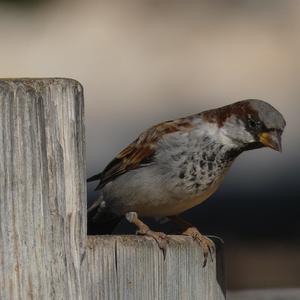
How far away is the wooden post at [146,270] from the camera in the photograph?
2.40 meters

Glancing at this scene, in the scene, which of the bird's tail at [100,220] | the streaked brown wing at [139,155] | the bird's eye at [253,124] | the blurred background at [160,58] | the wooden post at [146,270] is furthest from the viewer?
the blurred background at [160,58]

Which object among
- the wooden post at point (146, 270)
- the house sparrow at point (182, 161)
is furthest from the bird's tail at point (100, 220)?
the wooden post at point (146, 270)

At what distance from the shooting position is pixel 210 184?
189 inches

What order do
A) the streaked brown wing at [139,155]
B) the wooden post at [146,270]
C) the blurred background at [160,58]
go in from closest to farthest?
the wooden post at [146,270] < the streaked brown wing at [139,155] < the blurred background at [160,58]

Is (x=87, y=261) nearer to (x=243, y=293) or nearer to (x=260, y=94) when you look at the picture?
(x=243, y=293)

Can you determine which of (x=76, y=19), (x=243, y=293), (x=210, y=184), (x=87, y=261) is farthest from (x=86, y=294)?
(x=76, y=19)

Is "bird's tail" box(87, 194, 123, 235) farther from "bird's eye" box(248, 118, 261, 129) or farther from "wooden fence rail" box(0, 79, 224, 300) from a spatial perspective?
"wooden fence rail" box(0, 79, 224, 300)

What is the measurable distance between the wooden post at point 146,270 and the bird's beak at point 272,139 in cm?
199

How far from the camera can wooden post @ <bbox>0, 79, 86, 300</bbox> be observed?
7.14ft

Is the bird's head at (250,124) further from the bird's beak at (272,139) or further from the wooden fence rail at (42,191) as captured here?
the wooden fence rail at (42,191)

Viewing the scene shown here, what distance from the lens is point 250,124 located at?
15.8 ft

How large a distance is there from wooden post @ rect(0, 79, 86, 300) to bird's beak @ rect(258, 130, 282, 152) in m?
2.41

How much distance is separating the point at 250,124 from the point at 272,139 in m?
0.19

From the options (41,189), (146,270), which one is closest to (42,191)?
(41,189)
